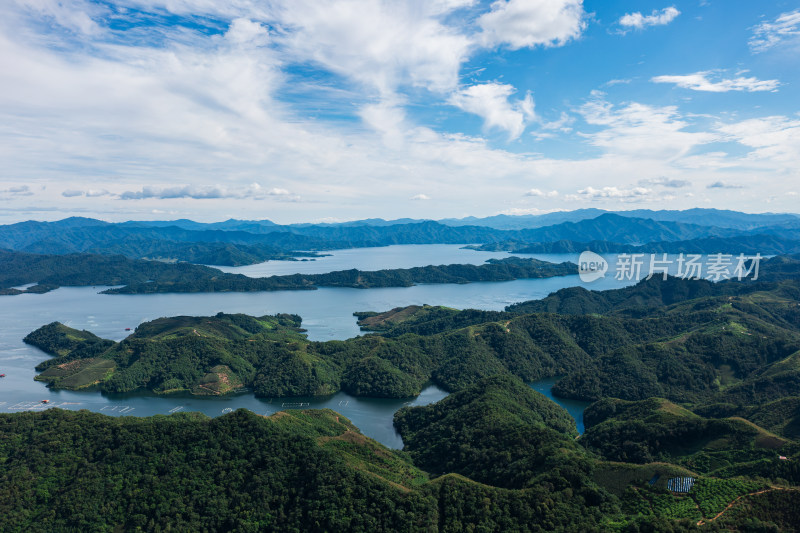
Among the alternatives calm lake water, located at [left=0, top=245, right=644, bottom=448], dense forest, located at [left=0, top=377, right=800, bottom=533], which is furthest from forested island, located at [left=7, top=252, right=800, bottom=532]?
calm lake water, located at [left=0, top=245, right=644, bottom=448]

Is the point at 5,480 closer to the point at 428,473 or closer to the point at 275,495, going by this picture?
the point at 275,495

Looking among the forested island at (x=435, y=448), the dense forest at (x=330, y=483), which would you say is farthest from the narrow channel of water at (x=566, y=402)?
the dense forest at (x=330, y=483)

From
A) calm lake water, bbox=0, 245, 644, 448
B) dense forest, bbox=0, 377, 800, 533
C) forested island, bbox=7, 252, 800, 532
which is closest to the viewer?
dense forest, bbox=0, 377, 800, 533

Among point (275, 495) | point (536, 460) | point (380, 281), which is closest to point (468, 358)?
point (536, 460)

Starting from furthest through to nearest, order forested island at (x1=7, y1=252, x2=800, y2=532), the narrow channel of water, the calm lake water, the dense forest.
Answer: the calm lake water → the narrow channel of water → forested island at (x1=7, y1=252, x2=800, y2=532) → the dense forest

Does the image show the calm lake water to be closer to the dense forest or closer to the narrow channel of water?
the narrow channel of water

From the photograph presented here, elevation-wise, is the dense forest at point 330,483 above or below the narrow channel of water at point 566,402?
above

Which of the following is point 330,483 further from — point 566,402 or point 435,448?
point 566,402

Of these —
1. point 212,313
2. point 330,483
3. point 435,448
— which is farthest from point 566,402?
point 212,313

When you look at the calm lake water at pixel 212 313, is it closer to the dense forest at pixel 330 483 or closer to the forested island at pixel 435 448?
the forested island at pixel 435 448
